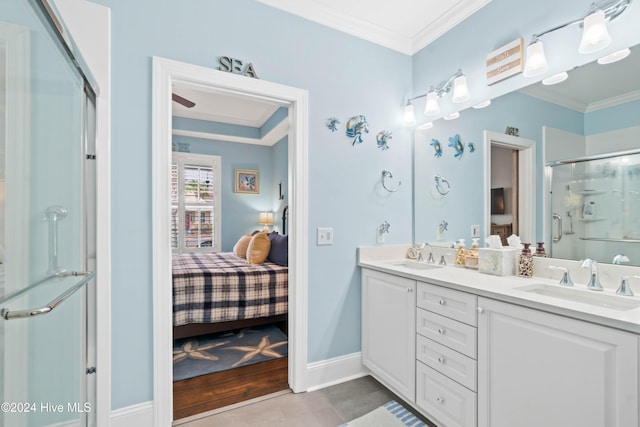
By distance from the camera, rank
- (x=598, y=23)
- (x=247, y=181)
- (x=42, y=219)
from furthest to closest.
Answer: (x=247, y=181), (x=598, y=23), (x=42, y=219)

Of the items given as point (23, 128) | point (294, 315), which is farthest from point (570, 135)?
point (23, 128)

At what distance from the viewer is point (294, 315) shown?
211 cm

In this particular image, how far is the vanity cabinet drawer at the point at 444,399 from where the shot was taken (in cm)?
147

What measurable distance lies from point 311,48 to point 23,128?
1.71m

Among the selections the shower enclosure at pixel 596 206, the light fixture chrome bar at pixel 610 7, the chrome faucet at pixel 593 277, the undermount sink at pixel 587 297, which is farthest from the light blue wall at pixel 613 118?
the undermount sink at pixel 587 297

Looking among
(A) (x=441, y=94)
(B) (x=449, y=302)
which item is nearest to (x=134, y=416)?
(B) (x=449, y=302)

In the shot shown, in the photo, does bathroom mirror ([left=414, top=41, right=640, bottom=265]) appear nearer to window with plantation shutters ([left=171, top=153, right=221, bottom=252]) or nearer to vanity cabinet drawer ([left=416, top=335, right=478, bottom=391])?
vanity cabinet drawer ([left=416, top=335, right=478, bottom=391])

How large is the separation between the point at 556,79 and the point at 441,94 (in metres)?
0.75

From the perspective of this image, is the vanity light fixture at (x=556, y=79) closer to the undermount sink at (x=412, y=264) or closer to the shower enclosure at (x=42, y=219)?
the undermount sink at (x=412, y=264)

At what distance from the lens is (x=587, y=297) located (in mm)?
1369

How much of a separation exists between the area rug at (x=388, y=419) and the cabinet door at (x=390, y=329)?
0.10 metres

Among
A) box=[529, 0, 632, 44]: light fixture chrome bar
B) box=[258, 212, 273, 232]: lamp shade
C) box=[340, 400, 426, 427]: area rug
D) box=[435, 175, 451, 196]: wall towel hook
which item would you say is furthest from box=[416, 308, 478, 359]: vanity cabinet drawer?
box=[258, 212, 273, 232]: lamp shade

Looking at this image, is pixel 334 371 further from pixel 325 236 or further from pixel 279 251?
pixel 279 251

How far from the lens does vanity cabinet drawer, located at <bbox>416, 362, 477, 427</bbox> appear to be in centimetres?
147
